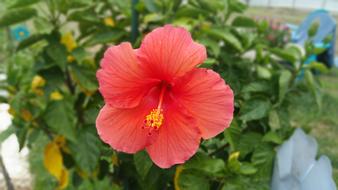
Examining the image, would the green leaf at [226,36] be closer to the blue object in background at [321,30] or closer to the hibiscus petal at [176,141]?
the hibiscus petal at [176,141]

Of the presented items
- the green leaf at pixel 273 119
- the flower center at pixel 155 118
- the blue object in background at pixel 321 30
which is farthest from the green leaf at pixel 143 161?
the blue object in background at pixel 321 30

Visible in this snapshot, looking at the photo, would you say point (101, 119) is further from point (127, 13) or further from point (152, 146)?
point (127, 13)

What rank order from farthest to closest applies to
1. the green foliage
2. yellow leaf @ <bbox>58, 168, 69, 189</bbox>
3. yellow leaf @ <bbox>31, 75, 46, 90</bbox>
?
yellow leaf @ <bbox>58, 168, 69, 189</bbox>, yellow leaf @ <bbox>31, 75, 46, 90</bbox>, the green foliage

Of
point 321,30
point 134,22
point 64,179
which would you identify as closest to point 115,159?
point 134,22

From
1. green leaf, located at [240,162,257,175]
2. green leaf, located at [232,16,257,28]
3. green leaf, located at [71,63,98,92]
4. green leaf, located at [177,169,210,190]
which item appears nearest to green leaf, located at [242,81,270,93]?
green leaf, located at [240,162,257,175]

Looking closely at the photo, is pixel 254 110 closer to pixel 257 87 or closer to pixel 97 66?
pixel 257 87

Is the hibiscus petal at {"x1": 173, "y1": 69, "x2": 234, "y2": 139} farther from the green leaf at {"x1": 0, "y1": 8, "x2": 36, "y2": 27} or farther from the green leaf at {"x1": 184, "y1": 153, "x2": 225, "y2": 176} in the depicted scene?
the green leaf at {"x1": 0, "y1": 8, "x2": 36, "y2": 27}
